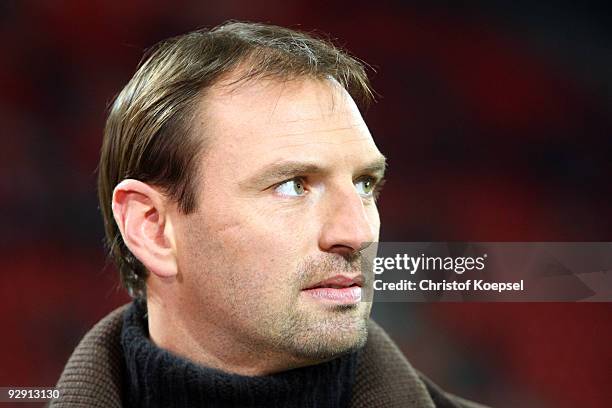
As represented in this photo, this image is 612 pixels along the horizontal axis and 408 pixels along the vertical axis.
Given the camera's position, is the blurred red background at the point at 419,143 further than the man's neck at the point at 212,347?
Yes

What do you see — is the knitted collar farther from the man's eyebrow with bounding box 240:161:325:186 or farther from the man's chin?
the man's eyebrow with bounding box 240:161:325:186

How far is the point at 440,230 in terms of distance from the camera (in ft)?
6.08

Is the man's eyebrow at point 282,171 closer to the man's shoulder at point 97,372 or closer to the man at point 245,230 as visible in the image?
the man at point 245,230

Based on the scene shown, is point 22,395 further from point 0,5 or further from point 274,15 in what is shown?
point 274,15

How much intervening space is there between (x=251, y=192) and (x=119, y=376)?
0.37 meters

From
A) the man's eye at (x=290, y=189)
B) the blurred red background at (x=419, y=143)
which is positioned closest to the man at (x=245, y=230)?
the man's eye at (x=290, y=189)

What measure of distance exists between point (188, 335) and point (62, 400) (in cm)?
21

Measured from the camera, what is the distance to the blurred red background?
1818 millimetres

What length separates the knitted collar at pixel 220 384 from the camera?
1368 mm

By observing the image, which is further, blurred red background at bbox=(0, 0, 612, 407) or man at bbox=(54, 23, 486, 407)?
blurred red background at bbox=(0, 0, 612, 407)

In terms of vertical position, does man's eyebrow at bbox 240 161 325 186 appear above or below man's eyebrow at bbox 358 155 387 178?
below

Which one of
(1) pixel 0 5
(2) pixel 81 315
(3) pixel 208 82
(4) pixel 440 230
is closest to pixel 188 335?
(3) pixel 208 82

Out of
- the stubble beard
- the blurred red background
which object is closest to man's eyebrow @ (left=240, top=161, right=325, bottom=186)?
the stubble beard

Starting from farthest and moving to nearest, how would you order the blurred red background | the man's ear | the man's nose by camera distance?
the blurred red background, the man's ear, the man's nose
